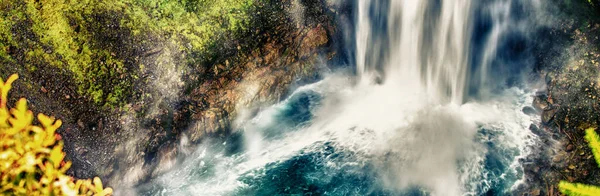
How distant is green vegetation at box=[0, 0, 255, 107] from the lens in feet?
35.6

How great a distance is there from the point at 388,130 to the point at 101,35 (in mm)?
8401

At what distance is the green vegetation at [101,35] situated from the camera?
10852 mm

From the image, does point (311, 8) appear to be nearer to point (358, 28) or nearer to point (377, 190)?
point (358, 28)

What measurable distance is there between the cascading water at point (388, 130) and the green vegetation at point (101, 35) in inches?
113

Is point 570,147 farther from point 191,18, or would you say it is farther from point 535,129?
point 191,18

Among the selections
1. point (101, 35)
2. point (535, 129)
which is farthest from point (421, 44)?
point (101, 35)

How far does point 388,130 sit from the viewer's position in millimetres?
13117

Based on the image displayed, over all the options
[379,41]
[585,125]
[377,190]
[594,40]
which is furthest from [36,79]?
[594,40]

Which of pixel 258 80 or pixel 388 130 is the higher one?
pixel 258 80

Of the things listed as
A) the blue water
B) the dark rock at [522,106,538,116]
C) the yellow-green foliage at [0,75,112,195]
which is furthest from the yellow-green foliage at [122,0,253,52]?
the yellow-green foliage at [0,75,112,195]

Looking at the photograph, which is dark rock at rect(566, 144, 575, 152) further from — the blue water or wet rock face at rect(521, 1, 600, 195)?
the blue water

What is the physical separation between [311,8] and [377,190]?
20.1ft

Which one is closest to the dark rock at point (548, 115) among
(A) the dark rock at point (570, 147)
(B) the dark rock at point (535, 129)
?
(B) the dark rock at point (535, 129)

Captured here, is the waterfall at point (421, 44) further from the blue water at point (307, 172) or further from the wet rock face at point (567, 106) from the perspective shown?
the wet rock face at point (567, 106)
